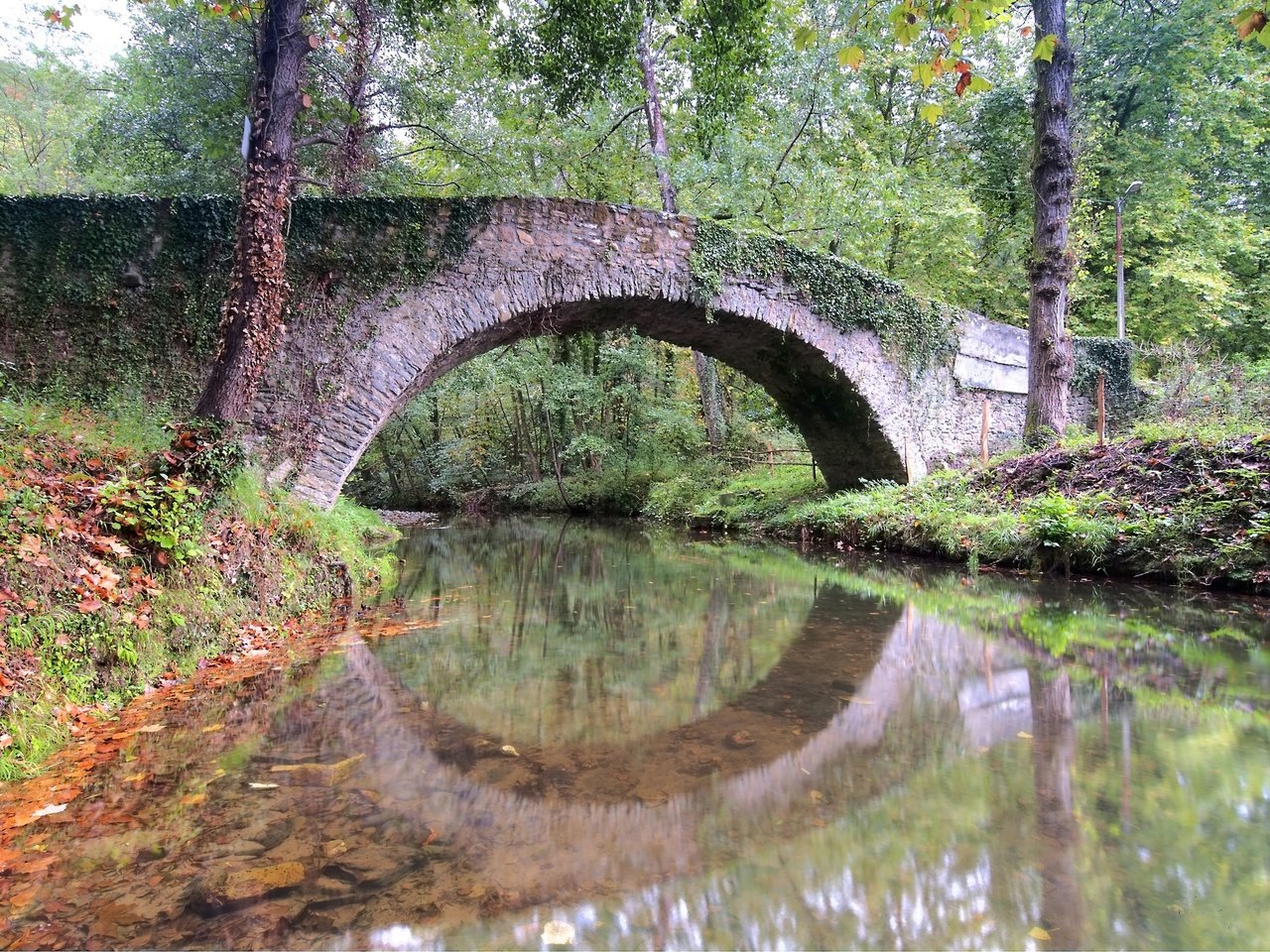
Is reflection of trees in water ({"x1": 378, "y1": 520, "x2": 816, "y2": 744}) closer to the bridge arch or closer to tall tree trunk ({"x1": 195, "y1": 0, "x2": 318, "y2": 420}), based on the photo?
the bridge arch

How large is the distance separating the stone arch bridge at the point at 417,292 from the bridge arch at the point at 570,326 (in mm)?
19

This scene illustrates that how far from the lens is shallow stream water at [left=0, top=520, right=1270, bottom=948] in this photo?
1.60 meters

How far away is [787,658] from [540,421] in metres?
15.2

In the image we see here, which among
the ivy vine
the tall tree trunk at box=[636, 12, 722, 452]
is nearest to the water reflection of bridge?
the ivy vine

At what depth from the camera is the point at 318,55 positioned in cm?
999

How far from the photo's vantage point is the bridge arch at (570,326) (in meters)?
6.16

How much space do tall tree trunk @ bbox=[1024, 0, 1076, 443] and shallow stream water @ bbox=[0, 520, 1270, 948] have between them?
5287 millimetres

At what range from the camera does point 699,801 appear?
84.8 inches

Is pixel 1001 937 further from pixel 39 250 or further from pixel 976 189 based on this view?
pixel 976 189

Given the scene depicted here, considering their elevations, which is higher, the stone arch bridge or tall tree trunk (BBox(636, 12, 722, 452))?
tall tree trunk (BBox(636, 12, 722, 452))

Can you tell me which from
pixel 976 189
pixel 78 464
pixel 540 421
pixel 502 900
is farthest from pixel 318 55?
pixel 976 189

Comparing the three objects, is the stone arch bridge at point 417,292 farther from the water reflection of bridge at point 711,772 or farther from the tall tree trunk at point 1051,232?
the water reflection of bridge at point 711,772

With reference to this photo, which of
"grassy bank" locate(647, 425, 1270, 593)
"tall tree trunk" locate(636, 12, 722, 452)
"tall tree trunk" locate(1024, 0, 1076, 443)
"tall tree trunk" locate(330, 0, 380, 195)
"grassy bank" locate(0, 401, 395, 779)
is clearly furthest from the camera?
"tall tree trunk" locate(636, 12, 722, 452)

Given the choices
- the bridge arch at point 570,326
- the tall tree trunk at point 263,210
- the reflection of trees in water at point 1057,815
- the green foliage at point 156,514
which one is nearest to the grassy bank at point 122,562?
the green foliage at point 156,514
